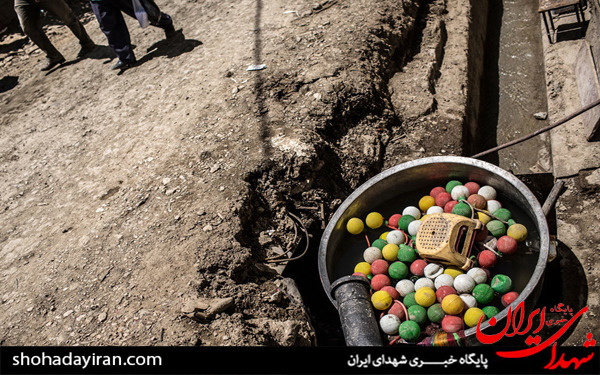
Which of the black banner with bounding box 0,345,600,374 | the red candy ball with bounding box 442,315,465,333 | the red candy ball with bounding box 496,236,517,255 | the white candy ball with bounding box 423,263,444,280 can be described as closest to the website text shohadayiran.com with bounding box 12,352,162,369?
the black banner with bounding box 0,345,600,374

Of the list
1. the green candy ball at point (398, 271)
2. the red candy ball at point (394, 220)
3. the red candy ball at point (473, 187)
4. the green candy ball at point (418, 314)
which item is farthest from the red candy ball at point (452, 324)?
the red candy ball at point (473, 187)

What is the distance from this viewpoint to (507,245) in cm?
313

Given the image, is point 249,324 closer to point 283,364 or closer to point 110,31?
point 283,364

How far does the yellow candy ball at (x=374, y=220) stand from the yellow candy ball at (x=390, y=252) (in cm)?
25

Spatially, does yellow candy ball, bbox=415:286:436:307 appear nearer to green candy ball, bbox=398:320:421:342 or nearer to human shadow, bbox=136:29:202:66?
green candy ball, bbox=398:320:421:342

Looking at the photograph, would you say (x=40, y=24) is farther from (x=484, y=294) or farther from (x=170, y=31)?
(x=484, y=294)

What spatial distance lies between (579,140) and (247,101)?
3.31 m

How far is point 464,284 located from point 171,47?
5.01 metres

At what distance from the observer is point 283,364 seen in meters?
2.43

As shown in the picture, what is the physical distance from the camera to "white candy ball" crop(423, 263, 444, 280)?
319 centimetres

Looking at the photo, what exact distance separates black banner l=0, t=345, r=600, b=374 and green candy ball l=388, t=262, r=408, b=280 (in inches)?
32.6

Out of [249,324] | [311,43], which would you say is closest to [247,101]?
[311,43]

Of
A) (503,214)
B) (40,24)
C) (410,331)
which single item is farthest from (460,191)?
(40,24)

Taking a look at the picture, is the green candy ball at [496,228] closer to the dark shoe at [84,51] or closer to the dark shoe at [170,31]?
the dark shoe at [170,31]
